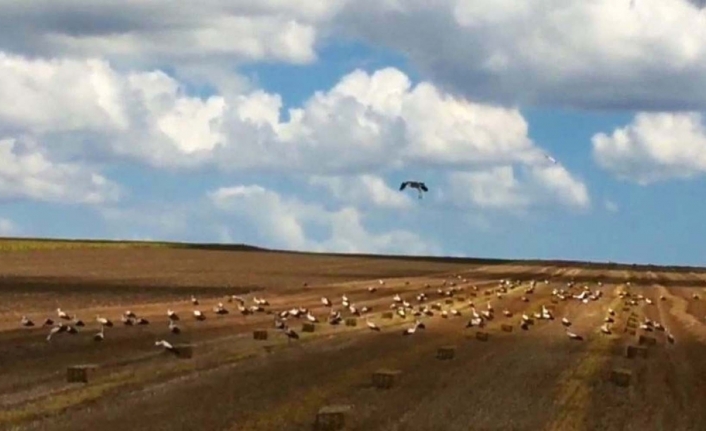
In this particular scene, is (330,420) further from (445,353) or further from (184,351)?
(445,353)

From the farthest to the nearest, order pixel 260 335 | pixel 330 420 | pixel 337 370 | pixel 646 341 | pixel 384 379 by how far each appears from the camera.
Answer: pixel 646 341
pixel 260 335
pixel 337 370
pixel 384 379
pixel 330 420

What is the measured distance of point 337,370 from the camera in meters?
32.1

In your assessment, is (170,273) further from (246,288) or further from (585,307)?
(585,307)

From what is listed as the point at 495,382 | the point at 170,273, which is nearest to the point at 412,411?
the point at 495,382

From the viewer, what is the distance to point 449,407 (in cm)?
2625

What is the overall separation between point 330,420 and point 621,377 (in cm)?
1007

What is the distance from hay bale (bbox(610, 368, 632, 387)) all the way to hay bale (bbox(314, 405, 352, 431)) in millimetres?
9506

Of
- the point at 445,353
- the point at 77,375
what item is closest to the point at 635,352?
the point at 445,353

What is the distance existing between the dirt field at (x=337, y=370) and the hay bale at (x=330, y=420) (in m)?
0.33

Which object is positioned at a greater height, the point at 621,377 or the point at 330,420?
the point at 621,377

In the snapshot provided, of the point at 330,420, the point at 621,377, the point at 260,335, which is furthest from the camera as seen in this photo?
the point at 260,335

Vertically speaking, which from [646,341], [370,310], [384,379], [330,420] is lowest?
[330,420]

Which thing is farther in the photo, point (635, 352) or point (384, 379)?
point (635, 352)

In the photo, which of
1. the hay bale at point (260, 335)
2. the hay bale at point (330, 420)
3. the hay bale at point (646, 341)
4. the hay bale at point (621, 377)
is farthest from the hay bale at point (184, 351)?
the hay bale at point (646, 341)
